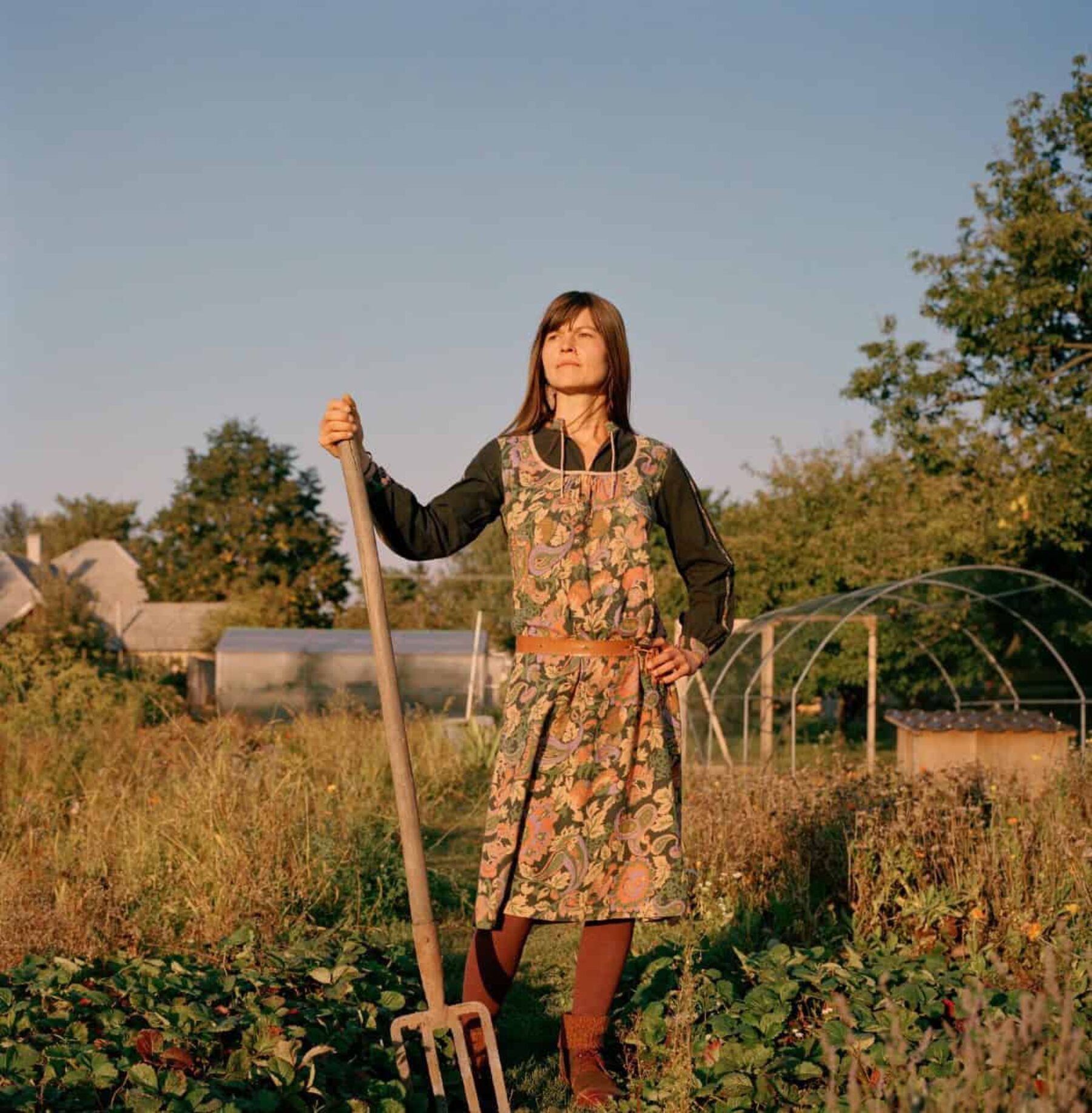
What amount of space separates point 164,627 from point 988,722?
38.2m

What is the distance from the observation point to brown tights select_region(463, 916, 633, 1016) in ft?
10.9

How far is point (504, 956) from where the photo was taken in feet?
10.9

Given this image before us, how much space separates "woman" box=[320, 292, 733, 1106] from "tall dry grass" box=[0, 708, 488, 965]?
1.59 metres

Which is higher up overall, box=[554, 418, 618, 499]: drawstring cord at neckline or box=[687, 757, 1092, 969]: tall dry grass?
box=[554, 418, 618, 499]: drawstring cord at neckline

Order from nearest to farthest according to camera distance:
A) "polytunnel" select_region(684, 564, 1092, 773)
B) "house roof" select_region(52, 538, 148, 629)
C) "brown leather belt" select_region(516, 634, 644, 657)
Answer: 1. "brown leather belt" select_region(516, 634, 644, 657)
2. "polytunnel" select_region(684, 564, 1092, 773)
3. "house roof" select_region(52, 538, 148, 629)

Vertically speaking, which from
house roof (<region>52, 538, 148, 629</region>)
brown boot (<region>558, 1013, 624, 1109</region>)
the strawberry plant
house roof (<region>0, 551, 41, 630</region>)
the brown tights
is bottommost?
brown boot (<region>558, 1013, 624, 1109</region>)

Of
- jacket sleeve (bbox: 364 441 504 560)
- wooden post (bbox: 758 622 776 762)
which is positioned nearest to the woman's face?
jacket sleeve (bbox: 364 441 504 560)

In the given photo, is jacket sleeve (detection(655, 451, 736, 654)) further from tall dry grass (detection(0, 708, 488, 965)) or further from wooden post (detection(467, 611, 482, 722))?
wooden post (detection(467, 611, 482, 722))

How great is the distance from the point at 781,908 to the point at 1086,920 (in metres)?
1.20

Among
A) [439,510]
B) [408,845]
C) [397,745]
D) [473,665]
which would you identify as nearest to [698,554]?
[439,510]

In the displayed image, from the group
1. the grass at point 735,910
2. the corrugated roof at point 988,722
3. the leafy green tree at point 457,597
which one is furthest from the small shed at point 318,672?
the grass at point 735,910

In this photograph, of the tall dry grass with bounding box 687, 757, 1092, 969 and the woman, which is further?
the tall dry grass with bounding box 687, 757, 1092, 969

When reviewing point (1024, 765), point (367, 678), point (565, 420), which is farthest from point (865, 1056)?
point (367, 678)

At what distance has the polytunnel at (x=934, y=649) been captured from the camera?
11938 millimetres
